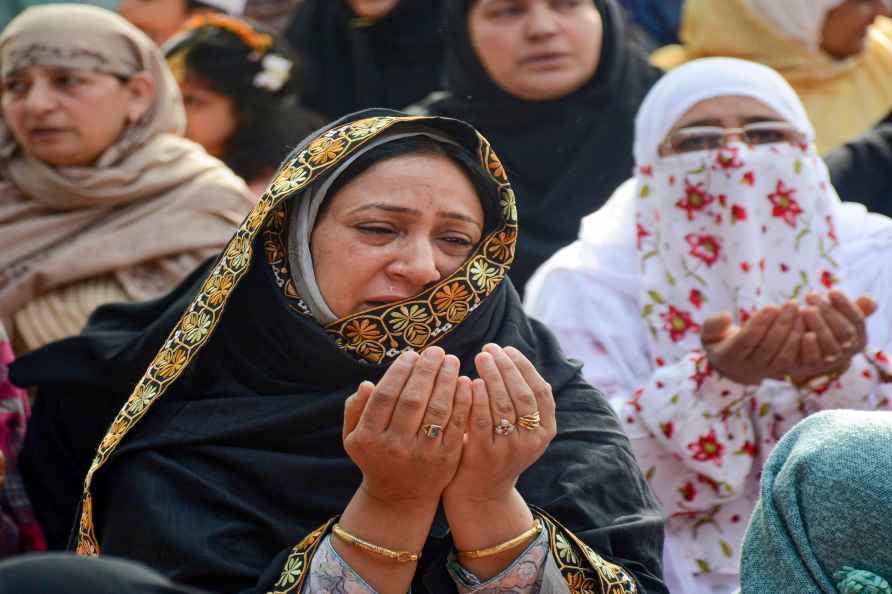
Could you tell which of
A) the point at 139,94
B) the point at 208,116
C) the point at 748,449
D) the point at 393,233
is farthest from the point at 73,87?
Result: the point at 748,449

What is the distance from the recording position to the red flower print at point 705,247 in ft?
15.0

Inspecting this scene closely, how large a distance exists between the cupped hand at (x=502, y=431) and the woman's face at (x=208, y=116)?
3.50 metres

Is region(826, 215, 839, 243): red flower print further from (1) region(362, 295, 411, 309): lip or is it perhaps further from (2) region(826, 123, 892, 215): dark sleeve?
(1) region(362, 295, 411, 309): lip

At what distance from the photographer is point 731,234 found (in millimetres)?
4547

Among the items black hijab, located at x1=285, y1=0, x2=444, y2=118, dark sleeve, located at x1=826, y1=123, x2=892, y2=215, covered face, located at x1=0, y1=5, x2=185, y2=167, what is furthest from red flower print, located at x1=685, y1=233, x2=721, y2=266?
black hijab, located at x1=285, y1=0, x2=444, y2=118

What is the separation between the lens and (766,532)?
2.71 m

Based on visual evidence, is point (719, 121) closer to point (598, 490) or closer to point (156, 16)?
point (598, 490)

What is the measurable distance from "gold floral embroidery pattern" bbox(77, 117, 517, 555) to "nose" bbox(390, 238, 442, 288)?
0.03m

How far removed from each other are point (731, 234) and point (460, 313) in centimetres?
144

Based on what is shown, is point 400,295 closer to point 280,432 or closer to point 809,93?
point 280,432

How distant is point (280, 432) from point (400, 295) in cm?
34

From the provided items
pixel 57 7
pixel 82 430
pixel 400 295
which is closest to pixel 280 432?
pixel 400 295

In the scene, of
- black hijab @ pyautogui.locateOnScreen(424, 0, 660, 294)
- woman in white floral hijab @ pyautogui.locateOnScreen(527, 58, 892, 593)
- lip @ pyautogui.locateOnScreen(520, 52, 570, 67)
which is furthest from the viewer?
lip @ pyautogui.locateOnScreen(520, 52, 570, 67)

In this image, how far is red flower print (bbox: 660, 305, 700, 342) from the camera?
176 inches
